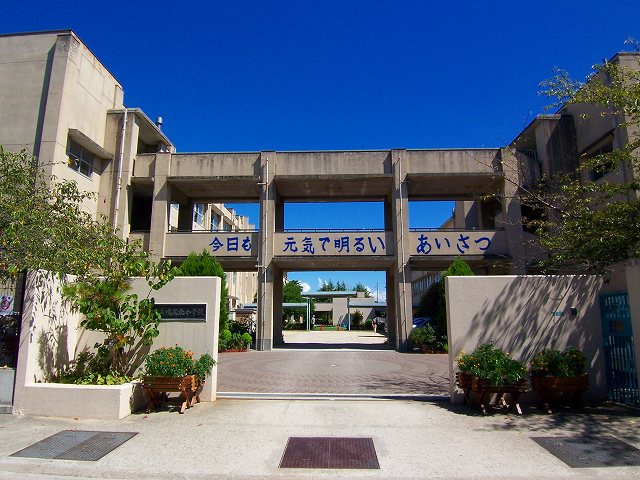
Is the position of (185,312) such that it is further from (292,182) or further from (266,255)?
(292,182)

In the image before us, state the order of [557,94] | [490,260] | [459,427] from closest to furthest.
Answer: [459,427], [557,94], [490,260]

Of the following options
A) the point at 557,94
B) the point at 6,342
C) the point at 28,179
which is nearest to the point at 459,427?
the point at 557,94

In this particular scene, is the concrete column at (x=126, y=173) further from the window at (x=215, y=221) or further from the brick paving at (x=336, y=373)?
the window at (x=215, y=221)

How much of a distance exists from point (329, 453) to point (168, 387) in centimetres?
326

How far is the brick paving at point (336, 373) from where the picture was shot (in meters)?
10.3

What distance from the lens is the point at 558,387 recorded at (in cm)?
761

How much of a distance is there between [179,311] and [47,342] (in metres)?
2.26

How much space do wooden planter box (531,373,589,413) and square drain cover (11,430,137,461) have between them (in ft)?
21.4

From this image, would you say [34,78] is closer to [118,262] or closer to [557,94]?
[118,262]

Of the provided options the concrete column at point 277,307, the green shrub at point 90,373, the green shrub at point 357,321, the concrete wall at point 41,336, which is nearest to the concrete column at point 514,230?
the concrete column at point 277,307

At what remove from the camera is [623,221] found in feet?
27.4

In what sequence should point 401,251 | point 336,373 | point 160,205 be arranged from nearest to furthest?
point 336,373 < point 401,251 < point 160,205

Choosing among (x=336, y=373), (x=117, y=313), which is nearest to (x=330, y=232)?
(x=336, y=373)

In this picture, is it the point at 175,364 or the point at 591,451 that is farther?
the point at 175,364
